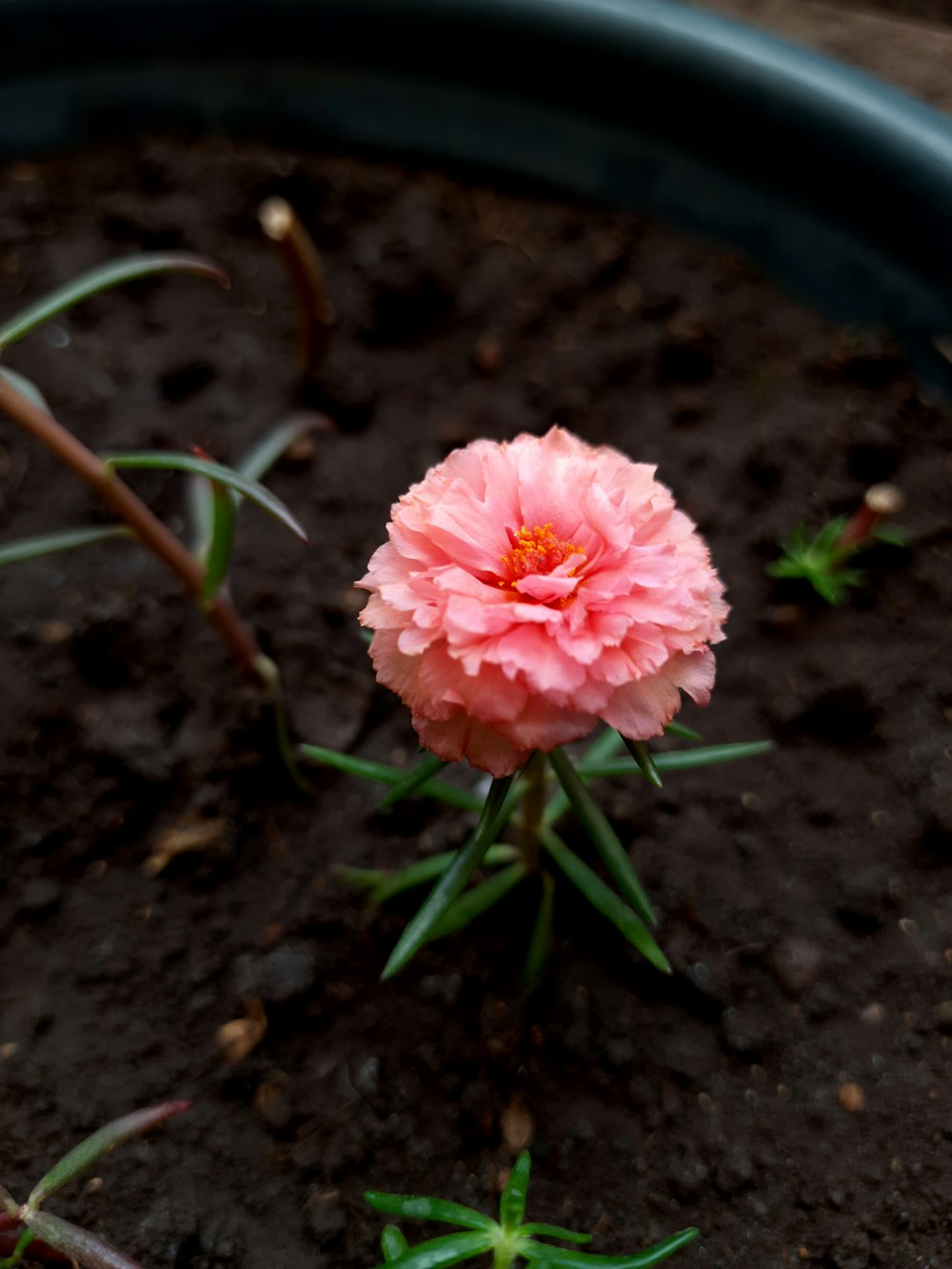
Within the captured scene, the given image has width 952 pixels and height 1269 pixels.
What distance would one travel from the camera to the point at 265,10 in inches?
69.4

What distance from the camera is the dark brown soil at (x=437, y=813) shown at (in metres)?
1.05

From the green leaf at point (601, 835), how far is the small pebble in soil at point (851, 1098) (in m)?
0.32

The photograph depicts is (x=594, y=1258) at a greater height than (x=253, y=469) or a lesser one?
lesser

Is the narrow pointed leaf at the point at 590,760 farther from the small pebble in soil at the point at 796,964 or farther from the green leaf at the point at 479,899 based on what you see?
the small pebble in soil at the point at 796,964

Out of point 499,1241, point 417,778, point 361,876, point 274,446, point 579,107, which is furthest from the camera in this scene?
point 579,107

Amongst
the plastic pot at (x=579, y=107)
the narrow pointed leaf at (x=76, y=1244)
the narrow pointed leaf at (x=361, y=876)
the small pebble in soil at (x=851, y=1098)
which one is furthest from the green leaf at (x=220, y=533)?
the plastic pot at (x=579, y=107)

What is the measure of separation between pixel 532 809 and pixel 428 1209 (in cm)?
37

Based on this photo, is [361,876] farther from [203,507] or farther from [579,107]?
[579,107]

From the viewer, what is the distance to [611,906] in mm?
996

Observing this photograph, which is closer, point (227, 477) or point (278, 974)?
point (227, 477)

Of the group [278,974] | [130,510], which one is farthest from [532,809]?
[130,510]

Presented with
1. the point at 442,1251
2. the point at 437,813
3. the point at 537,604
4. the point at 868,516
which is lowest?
the point at 437,813

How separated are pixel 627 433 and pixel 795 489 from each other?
28cm

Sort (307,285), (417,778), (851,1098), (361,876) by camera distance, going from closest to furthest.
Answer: (417,778) → (851,1098) → (361,876) → (307,285)
